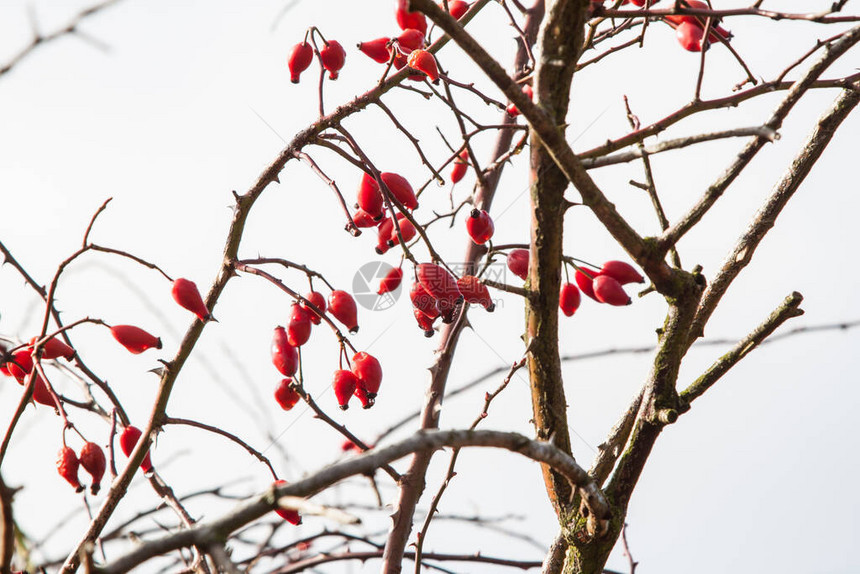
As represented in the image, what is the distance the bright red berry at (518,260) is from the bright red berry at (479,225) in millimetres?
216

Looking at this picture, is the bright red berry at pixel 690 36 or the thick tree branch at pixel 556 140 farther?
the bright red berry at pixel 690 36

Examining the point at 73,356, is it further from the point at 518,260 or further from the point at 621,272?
the point at 621,272

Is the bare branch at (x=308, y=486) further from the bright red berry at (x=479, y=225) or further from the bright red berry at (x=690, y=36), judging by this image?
the bright red berry at (x=690, y=36)

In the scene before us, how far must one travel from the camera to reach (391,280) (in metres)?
2.06

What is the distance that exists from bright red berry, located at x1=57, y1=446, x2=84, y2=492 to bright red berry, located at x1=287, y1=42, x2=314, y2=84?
1167 millimetres

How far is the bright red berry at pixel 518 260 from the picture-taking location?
5.77 ft

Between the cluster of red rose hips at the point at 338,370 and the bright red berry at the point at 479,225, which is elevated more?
the bright red berry at the point at 479,225

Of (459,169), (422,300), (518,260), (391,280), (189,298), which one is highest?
(459,169)

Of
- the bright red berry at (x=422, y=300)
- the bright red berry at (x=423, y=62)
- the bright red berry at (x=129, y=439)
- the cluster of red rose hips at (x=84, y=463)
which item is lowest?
the cluster of red rose hips at (x=84, y=463)

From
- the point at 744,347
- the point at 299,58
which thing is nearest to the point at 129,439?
the point at 299,58

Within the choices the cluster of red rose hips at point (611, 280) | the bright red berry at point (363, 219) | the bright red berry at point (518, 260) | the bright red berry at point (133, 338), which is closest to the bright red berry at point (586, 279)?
the cluster of red rose hips at point (611, 280)

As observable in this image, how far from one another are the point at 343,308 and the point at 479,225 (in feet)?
1.38

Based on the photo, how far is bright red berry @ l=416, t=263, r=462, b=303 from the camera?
1.64 meters

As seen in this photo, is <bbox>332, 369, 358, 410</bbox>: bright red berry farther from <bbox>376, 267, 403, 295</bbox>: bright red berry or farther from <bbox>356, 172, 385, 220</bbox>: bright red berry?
<bbox>356, 172, 385, 220</bbox>: bright red berry
